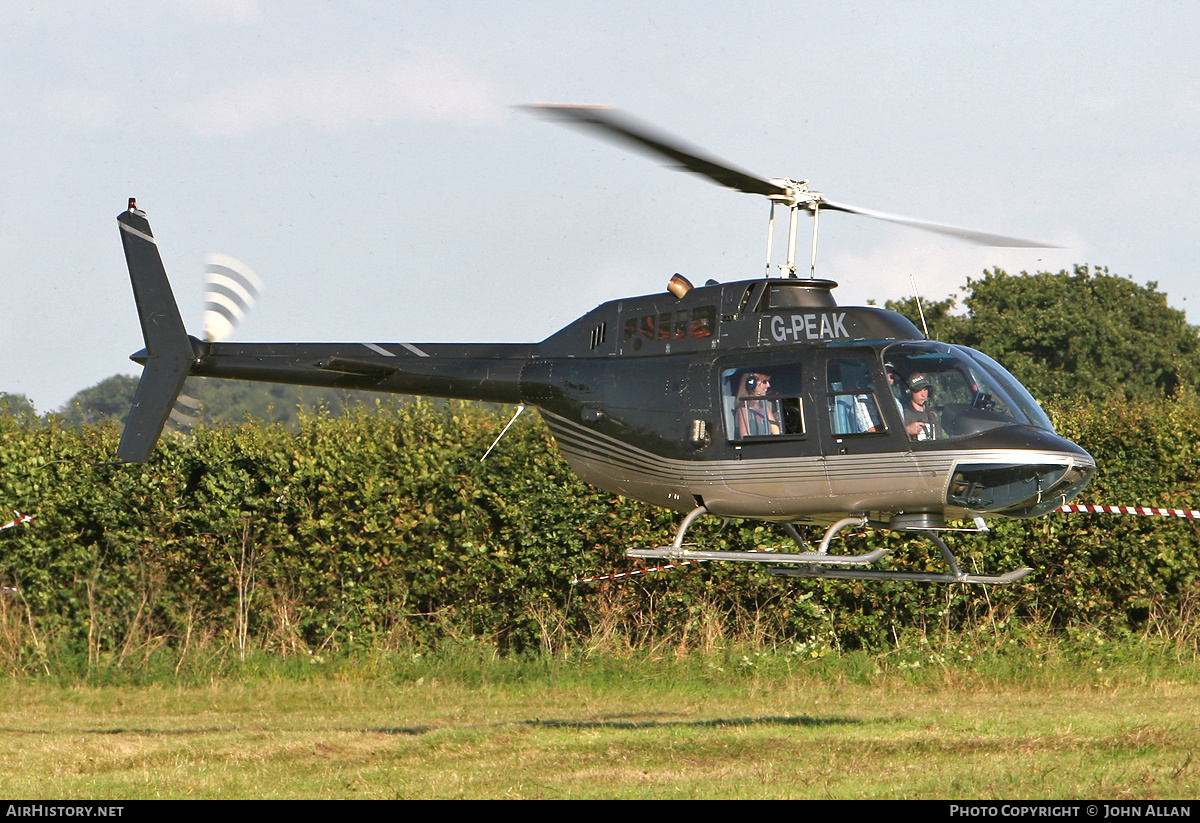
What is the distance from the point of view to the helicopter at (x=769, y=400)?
9047 millimetres

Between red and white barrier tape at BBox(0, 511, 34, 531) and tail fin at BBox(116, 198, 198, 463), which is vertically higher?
tail fin at BBox(116, 198, 198, 463)

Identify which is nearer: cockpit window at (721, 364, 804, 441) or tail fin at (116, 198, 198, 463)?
cockpit window at (721, 364, 804, 441)

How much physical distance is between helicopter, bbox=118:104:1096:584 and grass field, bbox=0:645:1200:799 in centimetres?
151

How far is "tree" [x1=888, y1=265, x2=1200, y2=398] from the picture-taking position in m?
27.8

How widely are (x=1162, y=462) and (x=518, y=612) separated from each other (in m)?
7.42

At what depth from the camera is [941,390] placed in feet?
30.0

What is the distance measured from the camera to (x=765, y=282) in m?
9.95

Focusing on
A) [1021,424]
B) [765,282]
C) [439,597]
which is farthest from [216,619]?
[1021,424]

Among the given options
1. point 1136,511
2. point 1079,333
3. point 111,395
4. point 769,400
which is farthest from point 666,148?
point 111,395

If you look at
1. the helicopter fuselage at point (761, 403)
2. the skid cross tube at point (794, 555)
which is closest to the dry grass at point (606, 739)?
the skid cross tube at point (794, 555)

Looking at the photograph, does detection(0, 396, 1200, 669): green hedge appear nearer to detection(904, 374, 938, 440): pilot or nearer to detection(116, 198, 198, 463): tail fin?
detection(116, 198, 198, 463): tail fin

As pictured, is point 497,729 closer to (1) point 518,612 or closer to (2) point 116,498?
(1) point 518,612

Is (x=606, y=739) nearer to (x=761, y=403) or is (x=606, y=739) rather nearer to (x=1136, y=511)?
(x=761, y=403)

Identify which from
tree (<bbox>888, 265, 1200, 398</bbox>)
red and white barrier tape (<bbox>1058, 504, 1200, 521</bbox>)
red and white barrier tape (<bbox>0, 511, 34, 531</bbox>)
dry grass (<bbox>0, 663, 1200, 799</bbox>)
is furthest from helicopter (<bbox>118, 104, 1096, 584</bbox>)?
tree (<bbox>888, 265, 1200, 398</bbox>)
